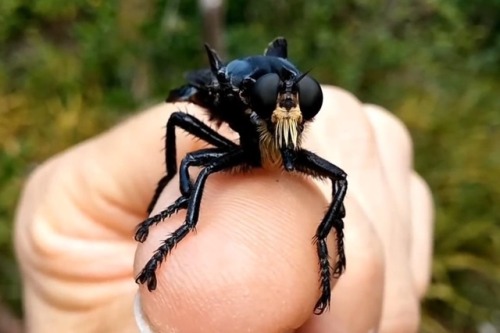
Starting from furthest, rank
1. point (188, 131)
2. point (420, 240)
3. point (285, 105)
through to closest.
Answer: point (420, 240)
point (188, 131)
point (285, 105)

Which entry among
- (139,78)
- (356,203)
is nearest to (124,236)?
(356,203)

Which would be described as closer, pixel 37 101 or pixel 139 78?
pixel 139 78

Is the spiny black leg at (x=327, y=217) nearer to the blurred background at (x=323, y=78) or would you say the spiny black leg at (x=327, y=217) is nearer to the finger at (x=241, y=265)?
the finger at (x=241, y=265)

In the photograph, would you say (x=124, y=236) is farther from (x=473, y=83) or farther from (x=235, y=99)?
(x=473, y=83)

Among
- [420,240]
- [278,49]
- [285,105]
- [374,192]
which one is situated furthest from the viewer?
[420,240]

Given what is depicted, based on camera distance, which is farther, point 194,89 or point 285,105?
point 194,89

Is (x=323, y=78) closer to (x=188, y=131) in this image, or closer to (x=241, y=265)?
(x=188, y=131)

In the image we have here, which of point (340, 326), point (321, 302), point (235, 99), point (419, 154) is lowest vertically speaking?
point (419, 154)

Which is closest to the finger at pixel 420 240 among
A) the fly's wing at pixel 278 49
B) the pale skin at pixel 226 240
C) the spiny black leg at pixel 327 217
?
the pale skin at pixel 226 240

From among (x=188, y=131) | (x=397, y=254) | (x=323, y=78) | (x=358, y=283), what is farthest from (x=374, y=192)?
(x=323, y=78)
